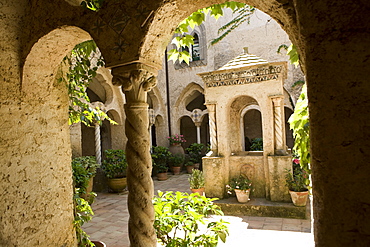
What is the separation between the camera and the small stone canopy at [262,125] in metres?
6.04

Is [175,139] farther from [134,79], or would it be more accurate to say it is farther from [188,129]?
[134,79]

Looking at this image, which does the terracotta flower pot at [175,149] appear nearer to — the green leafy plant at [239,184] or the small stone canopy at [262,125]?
the small stone canopy at [262,125]

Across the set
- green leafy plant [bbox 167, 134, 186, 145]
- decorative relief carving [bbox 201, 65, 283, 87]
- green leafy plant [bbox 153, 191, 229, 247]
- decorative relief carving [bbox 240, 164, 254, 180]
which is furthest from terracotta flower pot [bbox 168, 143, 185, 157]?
green leafy plant [bbox 153, 191, 229, 247]

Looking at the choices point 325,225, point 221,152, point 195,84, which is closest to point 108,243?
point 221,152

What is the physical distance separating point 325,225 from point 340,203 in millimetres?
113

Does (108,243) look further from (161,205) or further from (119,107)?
(119,107)

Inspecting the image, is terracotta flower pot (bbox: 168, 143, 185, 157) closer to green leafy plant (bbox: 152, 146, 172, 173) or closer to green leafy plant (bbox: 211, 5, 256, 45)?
green leafy plant (bbox: 152, 146, 172, 173)

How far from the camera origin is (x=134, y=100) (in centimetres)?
206

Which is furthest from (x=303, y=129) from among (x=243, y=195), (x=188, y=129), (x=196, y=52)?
(x=188, y=129)

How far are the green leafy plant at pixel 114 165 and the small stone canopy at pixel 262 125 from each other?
2769 millimetres

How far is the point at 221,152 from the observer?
6512 mm

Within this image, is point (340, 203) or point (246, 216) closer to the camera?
point (340, 203)

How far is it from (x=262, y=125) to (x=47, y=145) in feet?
15.3

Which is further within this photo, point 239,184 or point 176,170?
point 176,170
